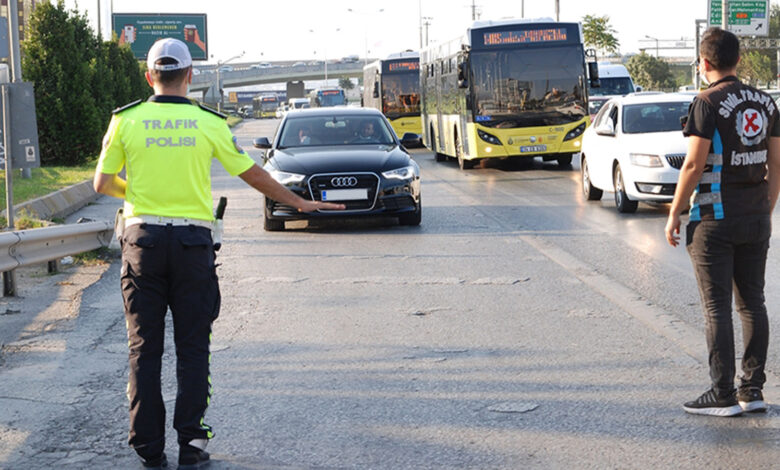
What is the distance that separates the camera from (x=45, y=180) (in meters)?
21.3

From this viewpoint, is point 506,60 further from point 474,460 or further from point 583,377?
point 474,460

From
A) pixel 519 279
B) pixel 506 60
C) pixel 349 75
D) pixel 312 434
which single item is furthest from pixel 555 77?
pixel 349 75

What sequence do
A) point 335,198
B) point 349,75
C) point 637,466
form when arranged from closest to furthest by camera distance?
point 637,466
point 335,198
point 349,75

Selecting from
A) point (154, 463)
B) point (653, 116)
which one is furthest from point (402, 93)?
point (154, 463)

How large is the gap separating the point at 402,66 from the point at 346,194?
89.4ft

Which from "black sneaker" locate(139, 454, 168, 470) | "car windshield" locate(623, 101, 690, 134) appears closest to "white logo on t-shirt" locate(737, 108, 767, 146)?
"black sneaker" locate(139, 454, 168, 470)

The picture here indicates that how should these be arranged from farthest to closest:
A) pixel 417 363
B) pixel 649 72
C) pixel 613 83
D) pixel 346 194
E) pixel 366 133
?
1. pixel 649 72
2. pixel 613 83
3. pixel 366 133
4. pixel 346 194
5. pixel 417 363

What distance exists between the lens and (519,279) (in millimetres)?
9945

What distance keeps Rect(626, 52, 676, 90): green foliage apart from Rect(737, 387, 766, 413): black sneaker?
110335 millimetres

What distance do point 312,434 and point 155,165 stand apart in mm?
1374

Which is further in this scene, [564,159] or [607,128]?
[564,159]

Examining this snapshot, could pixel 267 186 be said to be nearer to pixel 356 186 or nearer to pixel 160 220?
pixel 160 220

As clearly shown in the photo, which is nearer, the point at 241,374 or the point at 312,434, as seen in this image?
the point at 312,434

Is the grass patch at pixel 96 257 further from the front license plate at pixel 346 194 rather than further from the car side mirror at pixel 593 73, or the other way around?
the car side mirror at pixel 593 73
